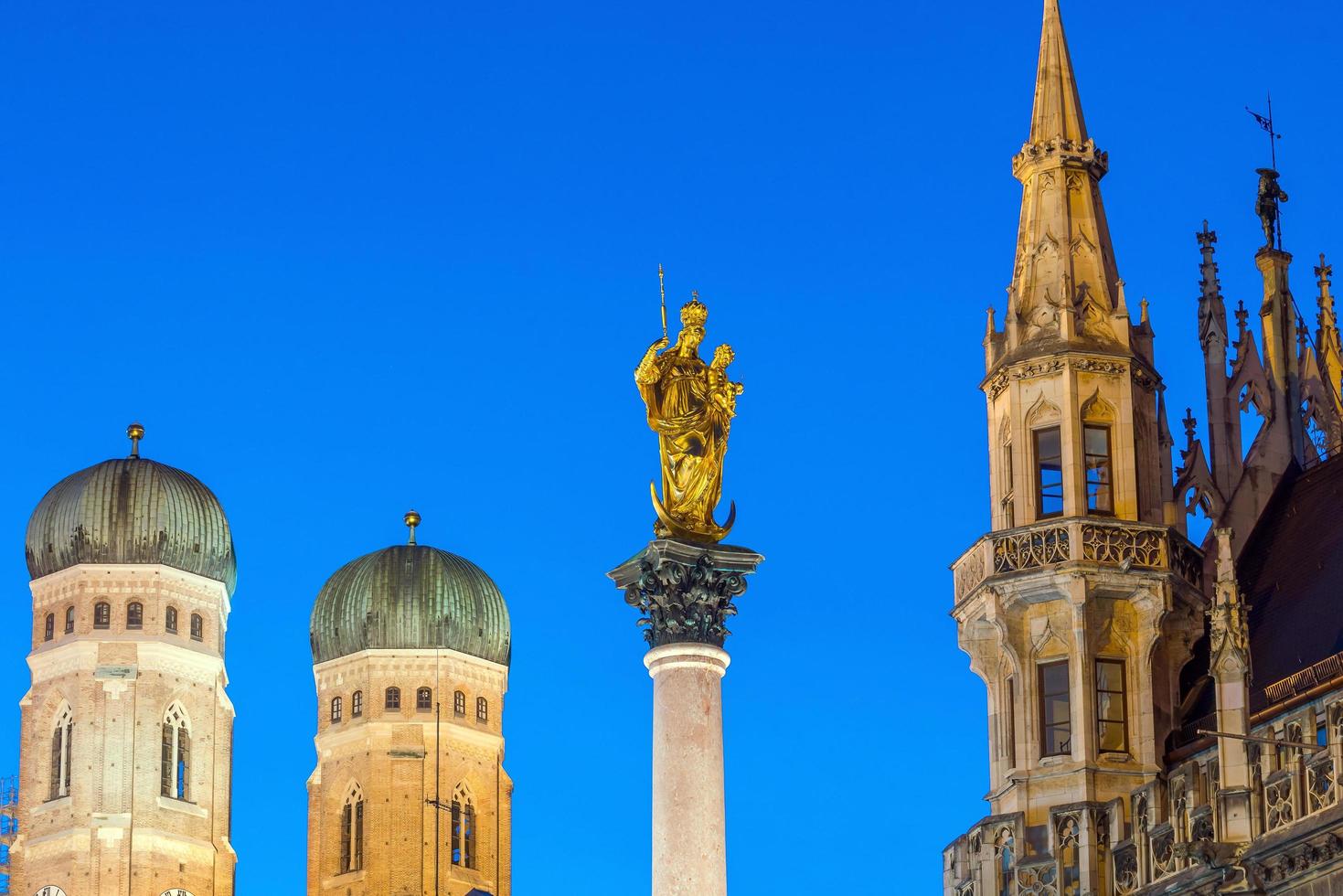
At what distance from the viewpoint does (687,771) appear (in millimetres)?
59094

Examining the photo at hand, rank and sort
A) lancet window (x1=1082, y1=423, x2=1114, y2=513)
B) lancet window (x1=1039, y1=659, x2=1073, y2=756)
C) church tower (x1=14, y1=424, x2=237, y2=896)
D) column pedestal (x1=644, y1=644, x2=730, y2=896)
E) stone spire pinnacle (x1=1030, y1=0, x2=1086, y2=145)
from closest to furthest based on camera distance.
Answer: column pedestal (x1=644, y1=644, x2=730, y2=896), lancet window (x1=1039, y1=659, x2=1073, y2=756), lancet window (x1=1082, y1=423, x2=1114, y2=513), stone spire pinnacle (x1=1030, y1=0, x2=1086, y2=145), church tower (x1=14, y1=424, x2=237, y2=896)

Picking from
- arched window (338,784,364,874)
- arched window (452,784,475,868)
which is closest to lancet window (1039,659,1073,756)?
arched window (452,784,475,868)

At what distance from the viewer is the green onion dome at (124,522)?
16512 cm

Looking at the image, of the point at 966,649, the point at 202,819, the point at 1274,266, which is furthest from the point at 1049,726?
the point at 202,819

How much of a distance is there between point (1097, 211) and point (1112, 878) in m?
14.8

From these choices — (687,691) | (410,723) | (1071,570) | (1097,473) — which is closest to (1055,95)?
(1097,473)

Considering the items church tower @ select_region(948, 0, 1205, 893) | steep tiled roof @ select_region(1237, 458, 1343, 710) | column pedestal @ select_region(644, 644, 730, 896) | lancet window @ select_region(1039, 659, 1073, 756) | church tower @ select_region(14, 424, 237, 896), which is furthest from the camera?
church tower @ select_region(14, 424, 237, 896)

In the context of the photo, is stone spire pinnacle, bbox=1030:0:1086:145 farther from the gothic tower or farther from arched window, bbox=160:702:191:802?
the gothic tower

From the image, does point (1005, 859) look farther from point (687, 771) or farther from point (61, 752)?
point (61, 752)

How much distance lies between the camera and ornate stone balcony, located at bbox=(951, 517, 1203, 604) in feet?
220

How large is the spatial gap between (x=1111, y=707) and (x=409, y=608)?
362 ft

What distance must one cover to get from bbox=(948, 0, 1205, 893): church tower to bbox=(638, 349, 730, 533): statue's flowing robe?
843cm

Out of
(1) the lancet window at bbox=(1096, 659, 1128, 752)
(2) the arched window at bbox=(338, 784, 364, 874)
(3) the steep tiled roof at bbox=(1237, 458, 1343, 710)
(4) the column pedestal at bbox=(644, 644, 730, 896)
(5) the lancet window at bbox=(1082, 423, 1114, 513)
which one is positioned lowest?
(4) the column pedestal at bbox=(644, 644, 730, 896)

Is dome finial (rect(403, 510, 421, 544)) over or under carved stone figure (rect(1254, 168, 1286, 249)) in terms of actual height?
over
